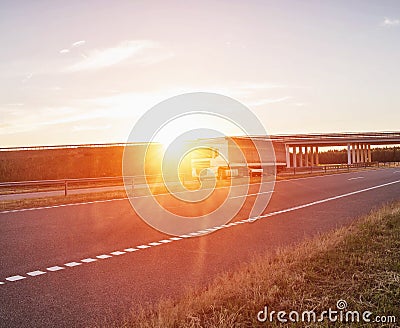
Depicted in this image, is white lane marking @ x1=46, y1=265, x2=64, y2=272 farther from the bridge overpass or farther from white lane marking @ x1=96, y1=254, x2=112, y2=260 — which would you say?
the bridge overpass

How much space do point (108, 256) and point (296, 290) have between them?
476cm

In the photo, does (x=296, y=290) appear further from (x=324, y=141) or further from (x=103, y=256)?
(x=324, y=141)

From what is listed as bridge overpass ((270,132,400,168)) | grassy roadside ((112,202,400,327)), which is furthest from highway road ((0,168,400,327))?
bridge overpass ((270,132,400,168))

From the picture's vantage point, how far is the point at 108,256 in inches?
397

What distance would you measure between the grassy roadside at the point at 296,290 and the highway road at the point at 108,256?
692 mm

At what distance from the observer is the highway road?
21.9 feet

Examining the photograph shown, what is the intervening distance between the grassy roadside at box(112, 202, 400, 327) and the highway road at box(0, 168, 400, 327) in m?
0.69

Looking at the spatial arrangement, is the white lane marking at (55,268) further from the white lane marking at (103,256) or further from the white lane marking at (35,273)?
the white lane marking at (103,256)

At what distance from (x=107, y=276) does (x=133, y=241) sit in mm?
3657

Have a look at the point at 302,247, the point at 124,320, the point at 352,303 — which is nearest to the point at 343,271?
the point at 352,303

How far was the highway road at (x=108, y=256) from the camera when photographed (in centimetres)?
668

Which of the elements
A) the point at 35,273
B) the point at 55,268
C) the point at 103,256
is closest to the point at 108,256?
the point at 103,256

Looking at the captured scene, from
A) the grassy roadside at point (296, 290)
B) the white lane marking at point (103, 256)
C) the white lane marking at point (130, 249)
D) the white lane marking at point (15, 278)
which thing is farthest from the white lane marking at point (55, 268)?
the grassy roadside at point (296, 290)

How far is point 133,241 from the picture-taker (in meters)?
12.0
